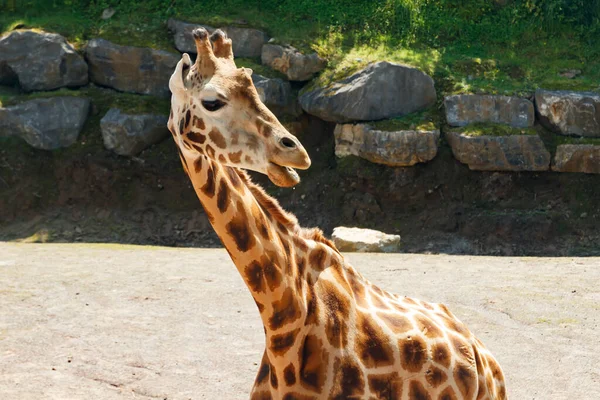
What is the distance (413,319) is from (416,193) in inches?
356

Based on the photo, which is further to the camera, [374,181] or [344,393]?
[374,181]

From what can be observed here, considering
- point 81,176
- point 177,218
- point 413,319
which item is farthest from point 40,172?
point 413,319

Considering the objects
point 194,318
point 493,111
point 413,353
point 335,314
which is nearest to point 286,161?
point 335,314

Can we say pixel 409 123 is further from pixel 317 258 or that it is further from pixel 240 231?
pixel 240 231

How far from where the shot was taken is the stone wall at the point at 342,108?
1259 cm

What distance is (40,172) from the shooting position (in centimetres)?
1379

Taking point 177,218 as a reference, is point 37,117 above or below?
above

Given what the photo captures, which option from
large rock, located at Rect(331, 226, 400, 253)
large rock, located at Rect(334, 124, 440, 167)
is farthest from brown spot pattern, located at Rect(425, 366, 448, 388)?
large rock, located at Rect(334, 124, 440, 167)

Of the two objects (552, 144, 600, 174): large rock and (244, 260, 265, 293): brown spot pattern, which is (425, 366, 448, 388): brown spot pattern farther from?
(552, 144, 600, 174): large rock

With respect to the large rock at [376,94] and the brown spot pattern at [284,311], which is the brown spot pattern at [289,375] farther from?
the large rock at [376,94]

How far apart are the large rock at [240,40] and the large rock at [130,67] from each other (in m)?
0.31

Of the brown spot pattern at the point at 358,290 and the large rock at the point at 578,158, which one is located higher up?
the brown spot pattern at the point at 358,290

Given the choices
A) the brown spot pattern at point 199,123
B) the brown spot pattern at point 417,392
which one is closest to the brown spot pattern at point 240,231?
the brown spot pattern at point 199,123

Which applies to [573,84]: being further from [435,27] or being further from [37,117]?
[37,117]
